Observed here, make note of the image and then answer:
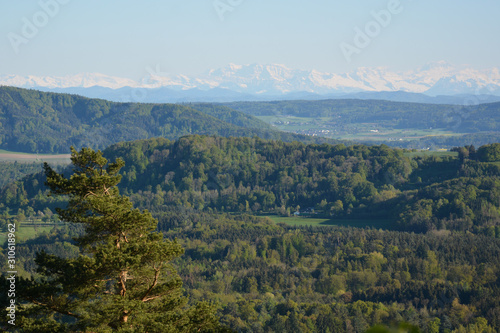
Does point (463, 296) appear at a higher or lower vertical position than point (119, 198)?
lower

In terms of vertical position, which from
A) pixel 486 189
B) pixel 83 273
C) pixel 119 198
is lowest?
pixel 486 189

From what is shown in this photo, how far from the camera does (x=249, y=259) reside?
255 feet

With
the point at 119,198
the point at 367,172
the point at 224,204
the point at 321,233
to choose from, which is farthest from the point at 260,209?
the point at 119,198

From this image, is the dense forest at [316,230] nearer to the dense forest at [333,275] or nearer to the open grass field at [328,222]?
the dense forest at [333,275]

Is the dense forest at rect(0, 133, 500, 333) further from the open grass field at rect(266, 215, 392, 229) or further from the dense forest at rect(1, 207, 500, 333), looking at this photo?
the open grass field at rect(266, 215, 392, 229)

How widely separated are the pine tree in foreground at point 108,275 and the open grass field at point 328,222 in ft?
252

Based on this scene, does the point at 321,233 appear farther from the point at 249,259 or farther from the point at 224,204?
the point at 224,204

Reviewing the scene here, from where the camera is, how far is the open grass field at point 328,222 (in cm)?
10031

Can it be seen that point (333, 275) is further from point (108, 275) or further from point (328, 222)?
point (108, 275)

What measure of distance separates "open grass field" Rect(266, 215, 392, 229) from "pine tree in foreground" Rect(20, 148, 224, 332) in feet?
252

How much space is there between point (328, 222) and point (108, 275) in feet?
284

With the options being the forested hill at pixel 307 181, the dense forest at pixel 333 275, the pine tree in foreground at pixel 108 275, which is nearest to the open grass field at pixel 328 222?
the forested hill at pixel 307 181

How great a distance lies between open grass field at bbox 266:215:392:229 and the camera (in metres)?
100

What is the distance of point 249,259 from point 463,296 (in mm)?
27160
